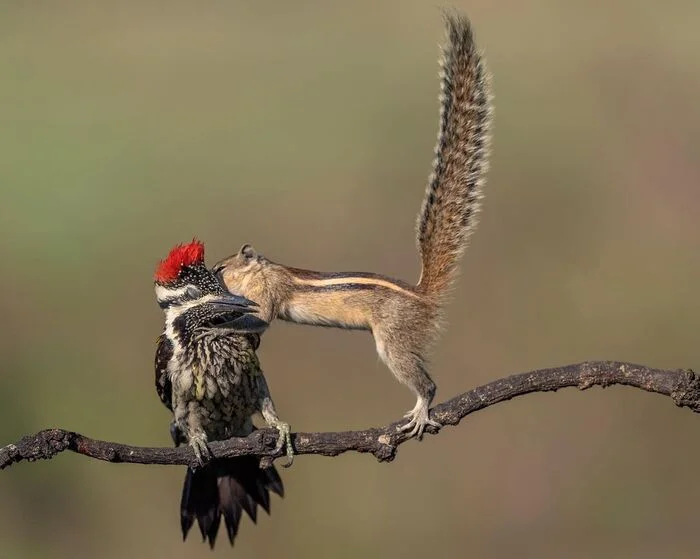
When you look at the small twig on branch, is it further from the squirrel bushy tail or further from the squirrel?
the squirrel bushy tail

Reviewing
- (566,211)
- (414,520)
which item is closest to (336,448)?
(414,520)

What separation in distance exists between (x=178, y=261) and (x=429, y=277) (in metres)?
2.06

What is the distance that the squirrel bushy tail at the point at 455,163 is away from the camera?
28.5ft

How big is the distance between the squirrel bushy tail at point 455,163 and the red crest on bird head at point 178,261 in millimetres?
1753

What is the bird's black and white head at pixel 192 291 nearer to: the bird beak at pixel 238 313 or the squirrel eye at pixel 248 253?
the bird beak at pixel 238 313

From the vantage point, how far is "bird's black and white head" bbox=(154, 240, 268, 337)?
795 cm

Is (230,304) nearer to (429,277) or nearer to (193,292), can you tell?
(193,292)

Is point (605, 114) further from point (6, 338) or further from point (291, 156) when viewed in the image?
point (6, 338)

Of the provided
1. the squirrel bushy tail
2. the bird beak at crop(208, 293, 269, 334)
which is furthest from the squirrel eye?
the squirrel bushy tail

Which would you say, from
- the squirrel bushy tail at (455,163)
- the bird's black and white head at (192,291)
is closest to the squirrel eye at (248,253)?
the squirrel bushy tail at (455,163)

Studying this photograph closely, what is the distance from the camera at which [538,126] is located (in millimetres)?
23531

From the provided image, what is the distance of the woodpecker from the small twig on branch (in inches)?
27.4

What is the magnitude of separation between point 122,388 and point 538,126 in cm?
887

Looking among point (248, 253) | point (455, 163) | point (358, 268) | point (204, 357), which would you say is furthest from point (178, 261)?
point (358, 268)
